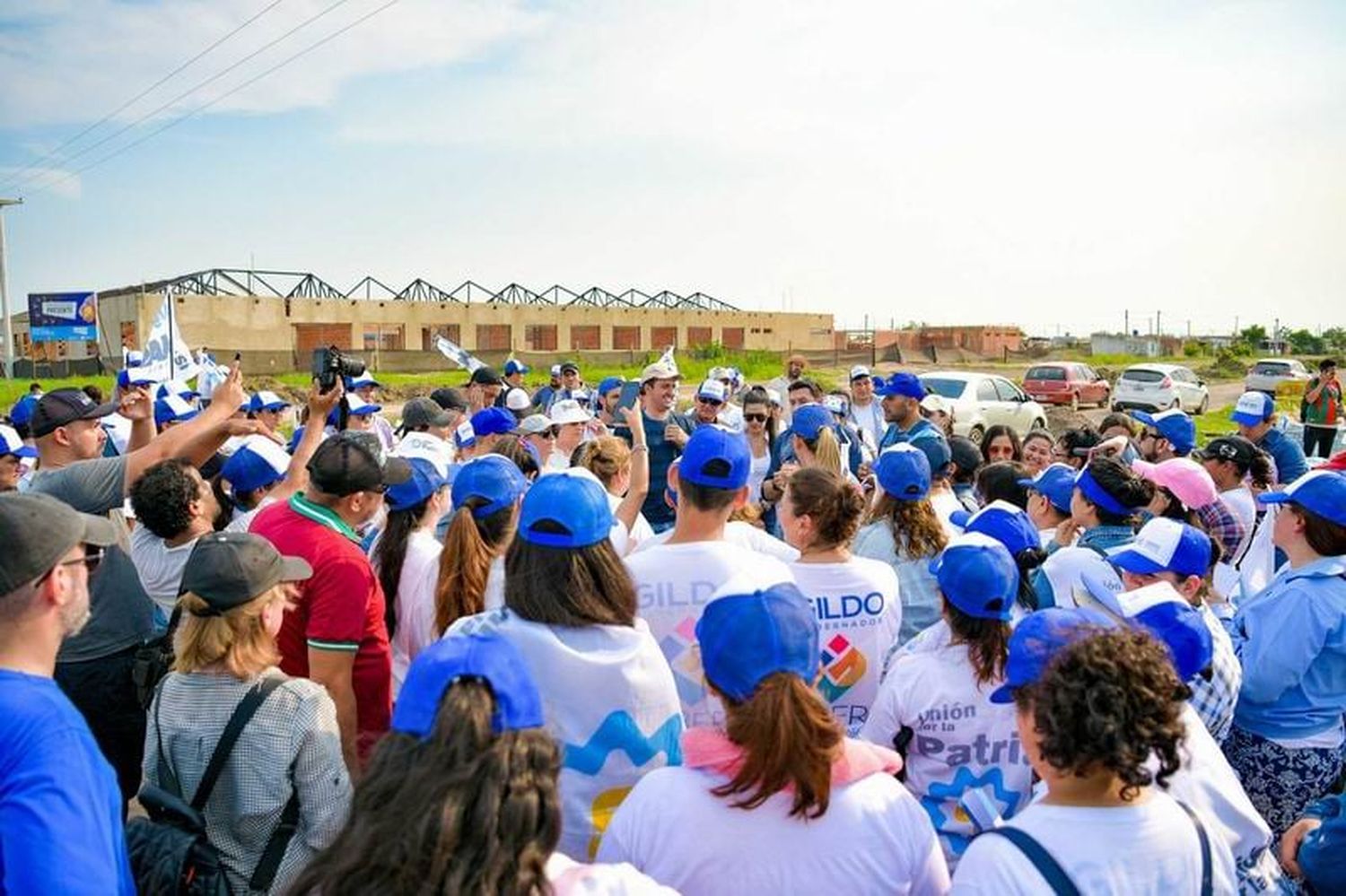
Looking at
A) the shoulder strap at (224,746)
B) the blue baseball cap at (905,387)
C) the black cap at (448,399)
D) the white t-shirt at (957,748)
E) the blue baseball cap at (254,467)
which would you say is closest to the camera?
the shoulder strap at (224,746)

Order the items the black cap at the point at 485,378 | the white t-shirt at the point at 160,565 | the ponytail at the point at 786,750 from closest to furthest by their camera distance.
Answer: the ponytail at the point at 786,750 → the white t-shirt at the point at 160,565 → the black cap at the point at 485,378

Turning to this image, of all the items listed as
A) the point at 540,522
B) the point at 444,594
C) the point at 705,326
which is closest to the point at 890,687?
the point at 540,522

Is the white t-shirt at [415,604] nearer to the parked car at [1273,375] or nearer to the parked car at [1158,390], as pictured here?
the parked car at [1158,390]

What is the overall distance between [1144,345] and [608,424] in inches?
2355

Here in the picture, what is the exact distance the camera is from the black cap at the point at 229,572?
2459 millimetres

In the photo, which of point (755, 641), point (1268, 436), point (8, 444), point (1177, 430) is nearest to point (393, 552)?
point (755, 641)

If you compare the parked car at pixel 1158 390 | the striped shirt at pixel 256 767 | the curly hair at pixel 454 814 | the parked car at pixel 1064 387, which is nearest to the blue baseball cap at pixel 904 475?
the striped shirt at pixel 256 767

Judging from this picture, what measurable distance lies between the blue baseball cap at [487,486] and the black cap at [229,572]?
0.92 m

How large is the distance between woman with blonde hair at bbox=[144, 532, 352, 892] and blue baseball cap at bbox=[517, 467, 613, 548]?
730 mm

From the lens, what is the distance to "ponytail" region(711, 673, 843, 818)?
1884mm

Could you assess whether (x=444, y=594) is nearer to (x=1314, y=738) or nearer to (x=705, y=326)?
(x=1314, y=738)

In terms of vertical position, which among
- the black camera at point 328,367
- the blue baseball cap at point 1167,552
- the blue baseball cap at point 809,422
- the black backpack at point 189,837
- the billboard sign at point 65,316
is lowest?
the black backpack at point 189,837

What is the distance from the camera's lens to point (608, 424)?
9.84 meters

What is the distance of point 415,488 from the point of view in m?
3.71
